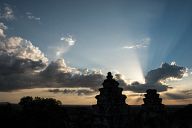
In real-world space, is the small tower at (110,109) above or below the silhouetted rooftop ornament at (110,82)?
below

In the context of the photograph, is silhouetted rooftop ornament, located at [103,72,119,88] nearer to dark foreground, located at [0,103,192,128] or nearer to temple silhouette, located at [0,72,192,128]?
temple silhouette, located at [0,72,192,128]

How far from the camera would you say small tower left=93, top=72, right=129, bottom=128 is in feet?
70.7

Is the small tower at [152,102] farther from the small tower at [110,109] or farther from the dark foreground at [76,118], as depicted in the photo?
the small tower at [110,109]

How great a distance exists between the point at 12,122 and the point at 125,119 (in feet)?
164

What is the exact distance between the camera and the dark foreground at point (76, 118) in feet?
61.7

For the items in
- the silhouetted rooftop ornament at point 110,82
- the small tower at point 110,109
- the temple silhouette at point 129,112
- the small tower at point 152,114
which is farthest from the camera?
the silhouetted rooftop ornament at point 110,82

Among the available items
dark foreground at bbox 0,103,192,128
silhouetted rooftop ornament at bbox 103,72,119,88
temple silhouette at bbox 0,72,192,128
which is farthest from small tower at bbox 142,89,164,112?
silhouetted rooftop ornament at bbox 103,72,119,88

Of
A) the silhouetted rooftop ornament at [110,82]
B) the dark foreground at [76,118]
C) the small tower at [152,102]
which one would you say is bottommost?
the dark foreground at [76,118]

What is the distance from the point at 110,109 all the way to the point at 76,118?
75.8 feet

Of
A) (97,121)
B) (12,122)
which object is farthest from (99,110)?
(12,122)

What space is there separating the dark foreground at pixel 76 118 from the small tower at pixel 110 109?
27cm

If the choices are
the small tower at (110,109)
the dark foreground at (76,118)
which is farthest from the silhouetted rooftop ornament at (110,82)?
the dark foreground at (76,118)

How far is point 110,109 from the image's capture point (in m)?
21.6

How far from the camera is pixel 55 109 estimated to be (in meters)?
86.3
